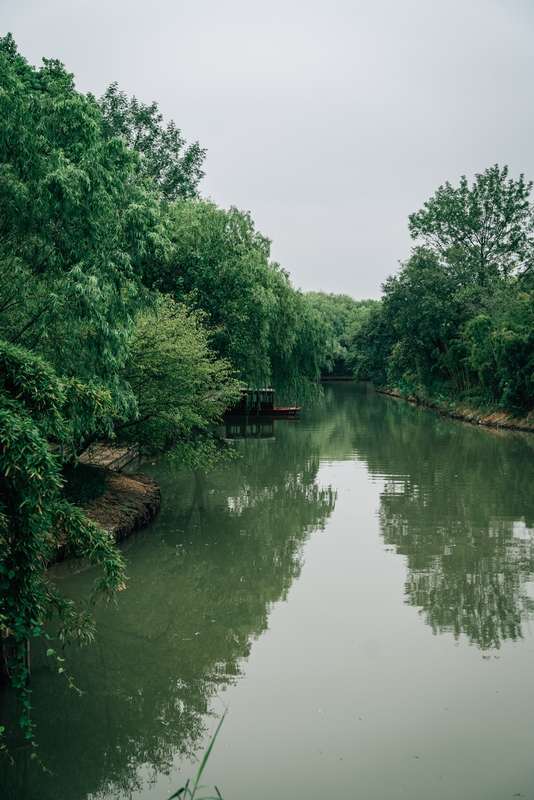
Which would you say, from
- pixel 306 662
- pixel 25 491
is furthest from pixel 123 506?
pixel 25 491

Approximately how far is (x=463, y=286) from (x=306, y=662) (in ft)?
132

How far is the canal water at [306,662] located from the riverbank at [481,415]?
738 inches

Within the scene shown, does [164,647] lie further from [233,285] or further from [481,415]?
[481,415]

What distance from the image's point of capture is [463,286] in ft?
149

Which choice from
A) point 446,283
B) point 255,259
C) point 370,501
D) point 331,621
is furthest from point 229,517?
point 446,283

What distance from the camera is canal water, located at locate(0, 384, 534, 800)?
6.15 metres

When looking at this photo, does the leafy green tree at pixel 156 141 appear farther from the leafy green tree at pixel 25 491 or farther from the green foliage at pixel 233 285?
the leafy green tree at pixel 25 491

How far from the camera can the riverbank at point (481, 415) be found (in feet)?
113

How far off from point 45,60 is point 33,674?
2464cm

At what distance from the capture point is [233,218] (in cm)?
2639

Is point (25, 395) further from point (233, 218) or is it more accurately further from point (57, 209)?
point (233, 218)

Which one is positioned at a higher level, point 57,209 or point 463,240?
point 463,240

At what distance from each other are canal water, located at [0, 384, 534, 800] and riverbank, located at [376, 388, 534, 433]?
61.5 feet

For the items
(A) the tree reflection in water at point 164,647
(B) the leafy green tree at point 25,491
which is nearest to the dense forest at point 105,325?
(B) the leafy green tree at point 25,491
